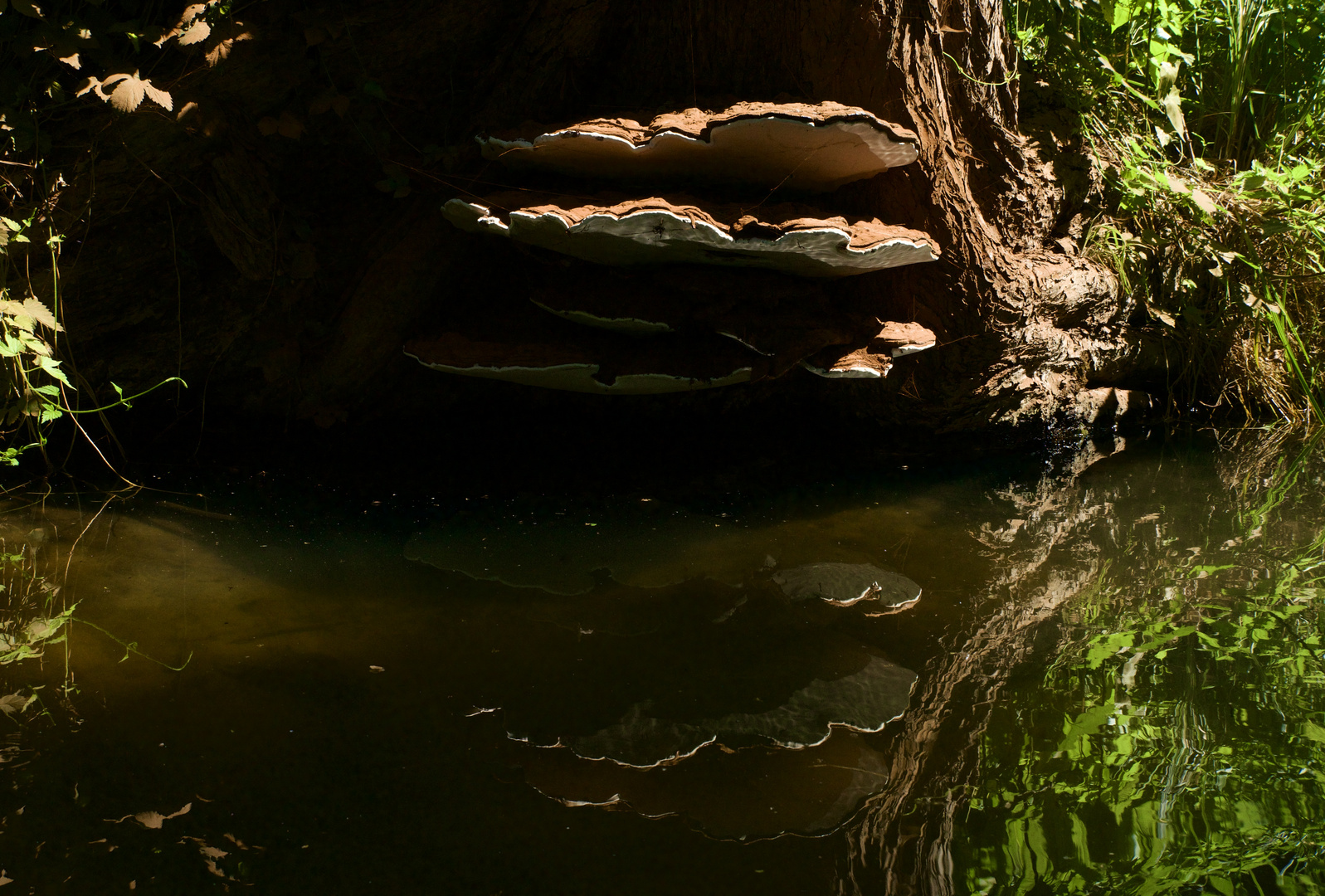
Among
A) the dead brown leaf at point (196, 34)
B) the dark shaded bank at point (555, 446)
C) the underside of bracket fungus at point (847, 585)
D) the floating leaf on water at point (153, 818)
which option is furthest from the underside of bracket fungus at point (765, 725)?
the dead brown leaf at point (196, 34)

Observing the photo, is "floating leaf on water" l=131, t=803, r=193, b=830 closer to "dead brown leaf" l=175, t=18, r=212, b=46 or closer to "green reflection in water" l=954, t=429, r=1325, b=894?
"green reflection in water" l=954, t=429, r=1325, b=894

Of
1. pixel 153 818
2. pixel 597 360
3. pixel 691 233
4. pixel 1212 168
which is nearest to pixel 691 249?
pixel 691 233

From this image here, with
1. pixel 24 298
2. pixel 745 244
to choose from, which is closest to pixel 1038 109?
pixel 745 244

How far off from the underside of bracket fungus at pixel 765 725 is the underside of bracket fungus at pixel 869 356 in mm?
1074

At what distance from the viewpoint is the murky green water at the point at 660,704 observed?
0.93 meters

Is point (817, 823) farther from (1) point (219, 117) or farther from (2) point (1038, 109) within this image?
(2) point (1038, 109)

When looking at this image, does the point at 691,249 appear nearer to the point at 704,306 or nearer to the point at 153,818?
the point at 704,306

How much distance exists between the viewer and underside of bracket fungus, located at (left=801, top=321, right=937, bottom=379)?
7.31 feet

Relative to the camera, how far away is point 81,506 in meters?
2.06

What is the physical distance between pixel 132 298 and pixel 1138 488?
2.94 metres

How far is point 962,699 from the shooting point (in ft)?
4.16

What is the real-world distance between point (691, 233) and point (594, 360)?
46cm

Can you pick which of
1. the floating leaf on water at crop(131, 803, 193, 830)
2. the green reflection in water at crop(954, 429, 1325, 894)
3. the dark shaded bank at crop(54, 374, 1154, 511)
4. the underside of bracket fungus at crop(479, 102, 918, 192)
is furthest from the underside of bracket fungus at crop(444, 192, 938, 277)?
the floating leaf on water at crop(131, 803, 193, 830)

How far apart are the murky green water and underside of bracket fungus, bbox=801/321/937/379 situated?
0.40 metres
